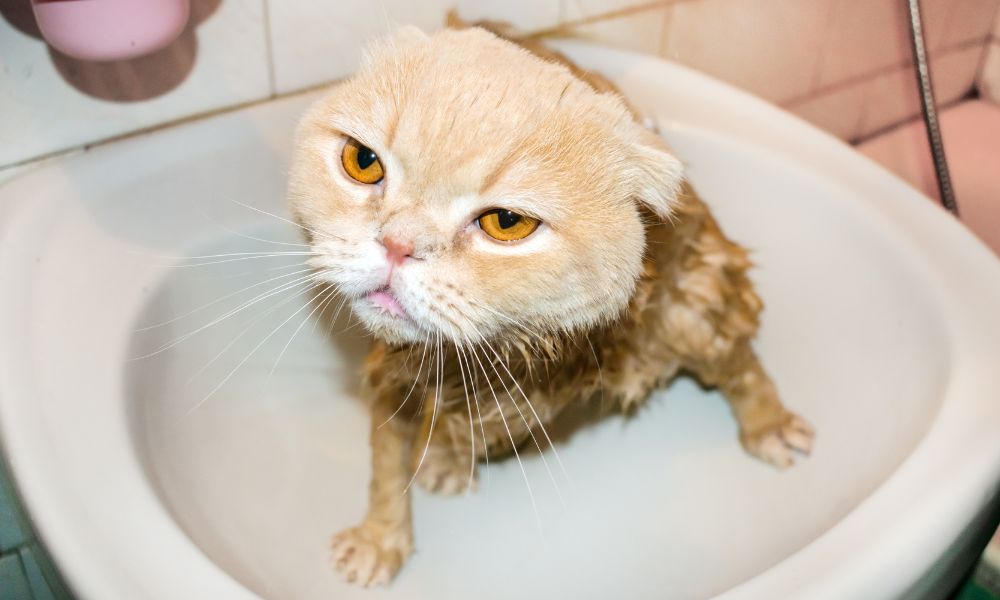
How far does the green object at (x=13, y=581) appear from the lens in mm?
1018

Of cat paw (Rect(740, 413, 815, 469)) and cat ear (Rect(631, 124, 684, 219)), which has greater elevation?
cat ear (Rect(631, 124, 684, 219))

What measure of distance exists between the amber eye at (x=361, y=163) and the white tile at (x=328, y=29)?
1.15 feet

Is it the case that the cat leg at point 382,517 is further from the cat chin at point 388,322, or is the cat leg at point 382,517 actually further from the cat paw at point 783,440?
the cat paw at point 783,440

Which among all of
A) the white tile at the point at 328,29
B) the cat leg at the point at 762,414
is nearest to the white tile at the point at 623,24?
the white tile at the point at 328,29

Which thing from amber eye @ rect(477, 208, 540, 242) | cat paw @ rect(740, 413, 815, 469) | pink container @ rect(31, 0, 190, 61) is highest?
pink container @ rect(31, 0, 190, 61)

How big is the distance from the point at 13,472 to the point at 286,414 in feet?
1.44

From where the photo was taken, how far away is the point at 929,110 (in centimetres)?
138

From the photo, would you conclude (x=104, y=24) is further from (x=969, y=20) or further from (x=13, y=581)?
(x=969, y=20)

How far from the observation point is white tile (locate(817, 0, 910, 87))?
1.48m

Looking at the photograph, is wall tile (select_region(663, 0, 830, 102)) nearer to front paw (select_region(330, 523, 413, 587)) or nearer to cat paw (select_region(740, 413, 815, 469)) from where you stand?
cat paw (select_region(740, 413, 815, 469))

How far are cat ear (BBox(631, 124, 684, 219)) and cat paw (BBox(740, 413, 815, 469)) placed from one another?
503mm

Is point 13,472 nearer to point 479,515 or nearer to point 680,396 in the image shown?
point 479,515

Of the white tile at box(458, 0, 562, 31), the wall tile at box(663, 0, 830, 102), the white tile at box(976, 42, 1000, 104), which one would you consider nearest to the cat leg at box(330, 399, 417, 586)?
the white tile at box(458, 0, 562, 31)

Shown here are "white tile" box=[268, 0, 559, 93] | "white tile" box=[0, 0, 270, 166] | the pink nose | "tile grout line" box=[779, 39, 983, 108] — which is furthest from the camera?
"tile grout line" box=[779, 39, 983, 108]
